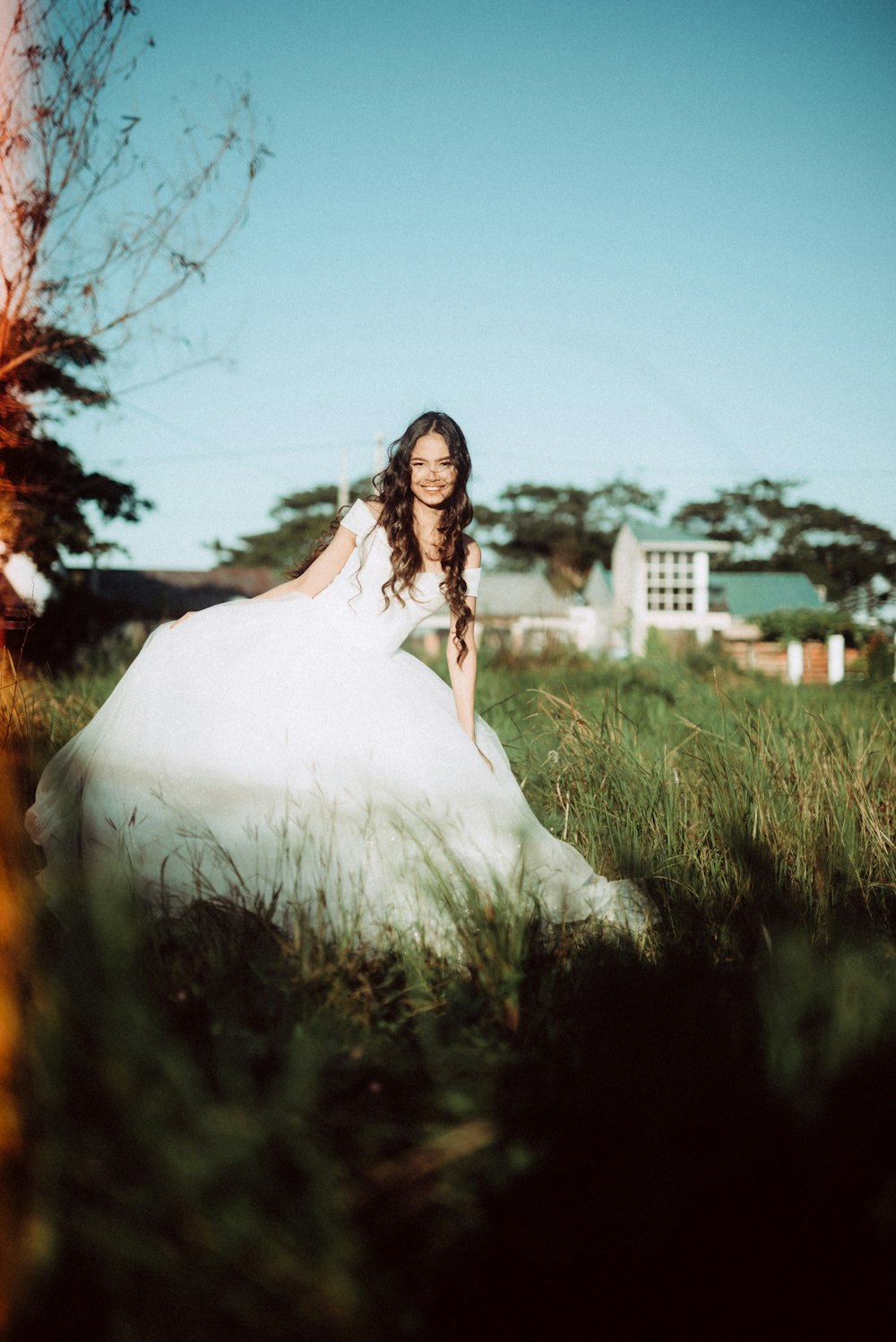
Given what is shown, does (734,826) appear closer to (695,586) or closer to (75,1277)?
(75,1277)

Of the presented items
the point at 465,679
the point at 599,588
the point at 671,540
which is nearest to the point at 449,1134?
the point at 465,679

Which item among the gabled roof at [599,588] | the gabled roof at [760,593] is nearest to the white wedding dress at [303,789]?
the gabled roof at [760,593]

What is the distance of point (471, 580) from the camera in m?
3.94

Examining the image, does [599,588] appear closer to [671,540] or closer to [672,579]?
[672,579]

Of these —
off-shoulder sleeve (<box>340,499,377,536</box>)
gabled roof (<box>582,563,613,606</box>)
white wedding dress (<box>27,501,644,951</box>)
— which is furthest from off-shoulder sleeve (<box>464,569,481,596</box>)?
gabled roof (<box>582,563,613,606</box>)

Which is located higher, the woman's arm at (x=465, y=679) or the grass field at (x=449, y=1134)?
the woman's arm at (x=465, y=679)

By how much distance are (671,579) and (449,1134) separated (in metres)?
35.0

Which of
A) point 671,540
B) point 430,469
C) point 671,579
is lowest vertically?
point 430,469

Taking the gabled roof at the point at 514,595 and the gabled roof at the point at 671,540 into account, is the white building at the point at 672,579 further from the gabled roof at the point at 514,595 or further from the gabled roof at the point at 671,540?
the gabled roof at the point at 514,595

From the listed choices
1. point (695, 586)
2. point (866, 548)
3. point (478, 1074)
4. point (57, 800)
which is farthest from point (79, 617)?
point (866, 548)

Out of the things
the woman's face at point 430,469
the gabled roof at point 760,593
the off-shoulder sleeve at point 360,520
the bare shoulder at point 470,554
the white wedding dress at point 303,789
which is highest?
the gabled roof at point 760,593

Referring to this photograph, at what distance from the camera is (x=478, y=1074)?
200 centimetres

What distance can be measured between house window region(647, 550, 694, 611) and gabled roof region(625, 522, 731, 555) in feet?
1.40

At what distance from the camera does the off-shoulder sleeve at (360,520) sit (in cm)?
386
